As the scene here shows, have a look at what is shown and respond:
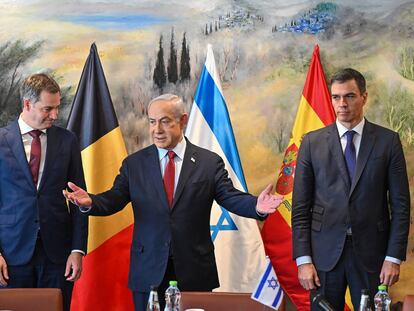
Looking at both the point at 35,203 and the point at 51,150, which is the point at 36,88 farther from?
the point at 35,203

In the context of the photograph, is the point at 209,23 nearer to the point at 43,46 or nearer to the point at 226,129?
the point at 226,129

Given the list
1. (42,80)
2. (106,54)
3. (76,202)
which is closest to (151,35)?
(106,54)

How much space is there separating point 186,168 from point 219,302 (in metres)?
0.79

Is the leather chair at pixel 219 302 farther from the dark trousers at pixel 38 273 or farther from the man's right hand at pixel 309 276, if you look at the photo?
the dark trousers at pixel 38 273

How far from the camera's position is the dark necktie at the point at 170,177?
3445mm

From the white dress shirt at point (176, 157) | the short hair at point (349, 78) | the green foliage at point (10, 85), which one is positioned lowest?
the white dress shirt at point (176, 157)

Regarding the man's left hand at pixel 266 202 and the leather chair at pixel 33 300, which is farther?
the man's left hand at pixel 266 202

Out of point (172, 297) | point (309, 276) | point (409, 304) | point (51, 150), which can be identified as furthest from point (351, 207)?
point (51, 150)

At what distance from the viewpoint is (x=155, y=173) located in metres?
3.45

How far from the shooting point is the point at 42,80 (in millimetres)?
3523

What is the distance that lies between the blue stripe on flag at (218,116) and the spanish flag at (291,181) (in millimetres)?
279

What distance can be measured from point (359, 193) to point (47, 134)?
5.10 ft

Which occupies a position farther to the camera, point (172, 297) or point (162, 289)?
point (162, 289)

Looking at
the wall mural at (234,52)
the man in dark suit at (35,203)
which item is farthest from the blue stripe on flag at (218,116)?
the man in dark suit at (35,203)
